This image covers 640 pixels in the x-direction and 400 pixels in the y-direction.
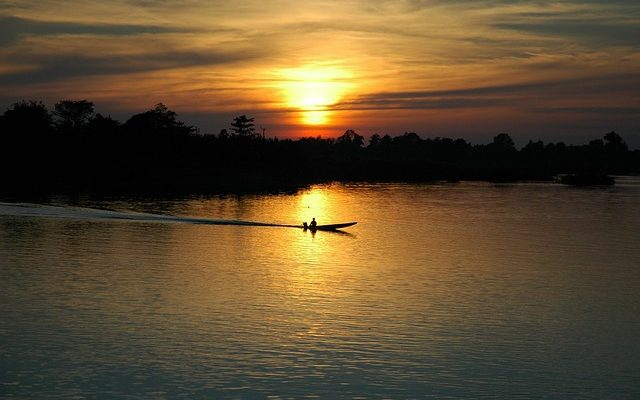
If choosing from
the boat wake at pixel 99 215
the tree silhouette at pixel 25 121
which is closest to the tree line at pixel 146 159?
the tree silhouette at pixel 25 121

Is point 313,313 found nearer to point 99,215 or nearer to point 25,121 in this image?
point 99,215

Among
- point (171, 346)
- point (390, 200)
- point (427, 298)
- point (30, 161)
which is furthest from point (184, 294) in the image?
point (30, 161)

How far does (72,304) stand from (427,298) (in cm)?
1210

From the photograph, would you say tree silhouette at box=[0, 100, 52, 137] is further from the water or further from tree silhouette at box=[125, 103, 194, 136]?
the water

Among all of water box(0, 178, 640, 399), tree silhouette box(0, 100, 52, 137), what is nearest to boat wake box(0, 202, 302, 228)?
water box(0, 178, 640, 399)

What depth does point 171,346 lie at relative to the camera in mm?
19031

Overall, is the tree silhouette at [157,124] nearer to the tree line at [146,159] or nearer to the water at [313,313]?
the tree line at [146,159]

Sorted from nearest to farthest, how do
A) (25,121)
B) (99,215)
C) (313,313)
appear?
(313,313), (99,215), (25,121)

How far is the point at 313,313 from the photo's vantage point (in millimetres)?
23359

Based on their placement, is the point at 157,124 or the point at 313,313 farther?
the point at 157,124

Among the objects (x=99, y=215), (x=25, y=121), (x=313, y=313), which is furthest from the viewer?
(x=25, y=121)

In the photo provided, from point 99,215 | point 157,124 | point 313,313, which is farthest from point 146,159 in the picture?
point 313,313

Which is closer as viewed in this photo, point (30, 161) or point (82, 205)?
point (82, 205)

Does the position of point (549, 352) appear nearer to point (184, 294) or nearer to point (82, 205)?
point (184, 294)
